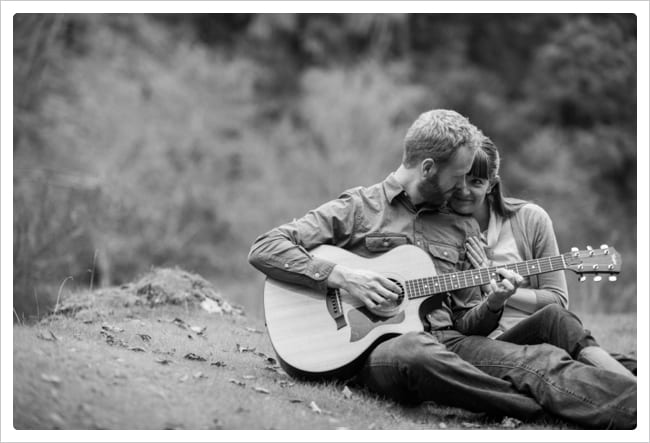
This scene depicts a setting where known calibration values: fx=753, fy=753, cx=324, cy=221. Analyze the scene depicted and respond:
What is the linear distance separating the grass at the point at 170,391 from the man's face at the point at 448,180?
1.12 metres

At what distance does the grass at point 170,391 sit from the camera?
3.26 m

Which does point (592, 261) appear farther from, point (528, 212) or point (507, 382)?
point (507, 382)

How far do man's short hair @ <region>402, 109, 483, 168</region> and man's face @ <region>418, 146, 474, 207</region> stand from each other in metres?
0.04

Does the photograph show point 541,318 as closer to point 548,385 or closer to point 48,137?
point 548,385

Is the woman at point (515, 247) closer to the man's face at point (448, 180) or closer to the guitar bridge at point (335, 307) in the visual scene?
the man's face at point (448, 180)

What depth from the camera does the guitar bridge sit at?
3836mm

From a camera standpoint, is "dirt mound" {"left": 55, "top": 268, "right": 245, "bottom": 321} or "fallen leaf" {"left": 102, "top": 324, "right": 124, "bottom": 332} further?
"dirt mound" {"left": 55, "top": 268, "right": 245, "bottom": 321}

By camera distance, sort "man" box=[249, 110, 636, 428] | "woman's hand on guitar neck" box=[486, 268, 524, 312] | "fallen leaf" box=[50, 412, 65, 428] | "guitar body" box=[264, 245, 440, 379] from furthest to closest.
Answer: "guitar body" box=[264, 245, 440, 379], "woman's hand on guitar neck" box=[486, 268, 524, 312], "man" box=[249, 110, 636, 428], "fallen leaf" box=[50, 412, 65, 428]

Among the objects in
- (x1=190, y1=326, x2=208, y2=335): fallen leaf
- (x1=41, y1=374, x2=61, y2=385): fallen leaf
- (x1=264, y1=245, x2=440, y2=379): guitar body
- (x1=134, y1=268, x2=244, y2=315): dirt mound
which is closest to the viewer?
(x1=41, y1=374, x2=61, y2=385): fallen leaf

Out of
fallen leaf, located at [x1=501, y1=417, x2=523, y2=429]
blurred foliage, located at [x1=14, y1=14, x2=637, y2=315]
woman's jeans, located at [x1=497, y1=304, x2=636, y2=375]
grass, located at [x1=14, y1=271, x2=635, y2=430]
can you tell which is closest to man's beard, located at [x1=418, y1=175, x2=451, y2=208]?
woman's jeans, located at [x1=497, y1=304, x2=636, y2=375]

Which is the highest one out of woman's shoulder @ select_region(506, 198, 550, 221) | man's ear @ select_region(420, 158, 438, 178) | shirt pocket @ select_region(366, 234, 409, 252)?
man's ear @ select_region(420, 158, 438, 178)

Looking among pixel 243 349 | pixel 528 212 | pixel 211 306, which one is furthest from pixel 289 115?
pixel 528 212

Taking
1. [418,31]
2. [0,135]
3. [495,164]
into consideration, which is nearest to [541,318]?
[495,164]

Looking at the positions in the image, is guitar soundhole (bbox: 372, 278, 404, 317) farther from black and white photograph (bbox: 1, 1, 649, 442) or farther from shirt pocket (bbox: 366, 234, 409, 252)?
shirt pocket (bbox: 366, 234, 409, 252)
